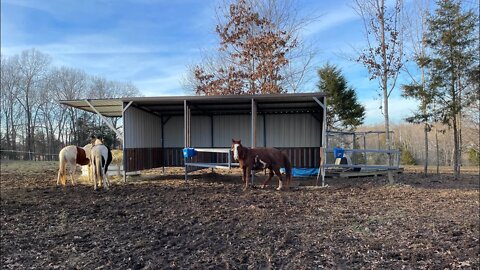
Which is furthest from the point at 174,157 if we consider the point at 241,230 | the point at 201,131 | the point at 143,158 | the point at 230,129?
the point at 241,230

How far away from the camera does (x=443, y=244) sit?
476 cm

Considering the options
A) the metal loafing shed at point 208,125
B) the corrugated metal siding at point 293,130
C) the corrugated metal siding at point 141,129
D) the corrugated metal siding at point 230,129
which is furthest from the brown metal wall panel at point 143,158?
the corrugated metal siding at point 293,130

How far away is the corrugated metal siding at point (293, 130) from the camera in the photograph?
13820 mm

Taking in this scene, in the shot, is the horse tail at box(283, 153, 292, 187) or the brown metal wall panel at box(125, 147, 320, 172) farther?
the brown metal wall panel at box(125, 147, 320, 172)

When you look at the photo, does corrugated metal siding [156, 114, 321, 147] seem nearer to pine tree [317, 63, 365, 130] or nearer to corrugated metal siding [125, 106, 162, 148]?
corrugated metal siding [125, 106, 162, 148]

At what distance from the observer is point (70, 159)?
10891 mm

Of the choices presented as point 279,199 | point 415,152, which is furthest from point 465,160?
point 279,199

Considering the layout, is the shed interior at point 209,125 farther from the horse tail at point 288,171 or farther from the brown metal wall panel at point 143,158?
the horse tail at point 288,171

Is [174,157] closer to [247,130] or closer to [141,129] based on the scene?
[141,129]

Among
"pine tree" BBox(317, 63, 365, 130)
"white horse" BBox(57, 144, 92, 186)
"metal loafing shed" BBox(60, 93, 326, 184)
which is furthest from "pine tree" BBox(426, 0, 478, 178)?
"white horse" BBox(57, 144, 92, 186)

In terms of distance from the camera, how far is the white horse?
10664mm

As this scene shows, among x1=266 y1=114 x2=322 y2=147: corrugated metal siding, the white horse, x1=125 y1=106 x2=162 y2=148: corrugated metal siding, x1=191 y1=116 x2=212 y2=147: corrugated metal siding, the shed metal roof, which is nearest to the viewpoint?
the white horse

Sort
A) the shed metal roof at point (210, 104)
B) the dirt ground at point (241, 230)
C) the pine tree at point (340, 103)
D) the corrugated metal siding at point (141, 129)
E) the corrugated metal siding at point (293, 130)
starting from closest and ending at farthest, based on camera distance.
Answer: the dirt ground at point (241, 230)
the shed metal roof at point (210, 104)
the corrugated metal siding at point (141, 129)
the corrugated metal siding at point (293, 130)
the pine tree at point (340, 103)

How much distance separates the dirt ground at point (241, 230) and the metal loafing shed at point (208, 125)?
3630 millimetres
